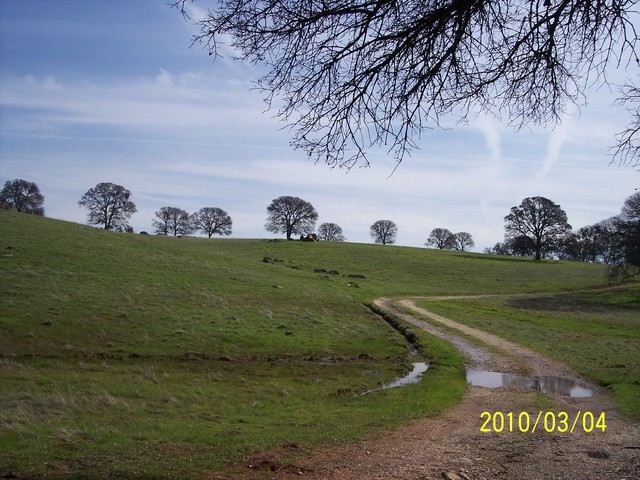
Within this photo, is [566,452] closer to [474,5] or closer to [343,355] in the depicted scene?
[474,5]

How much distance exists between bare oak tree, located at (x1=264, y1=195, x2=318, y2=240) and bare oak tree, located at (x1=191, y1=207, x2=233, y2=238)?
16.0 meters

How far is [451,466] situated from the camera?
24.4 ft

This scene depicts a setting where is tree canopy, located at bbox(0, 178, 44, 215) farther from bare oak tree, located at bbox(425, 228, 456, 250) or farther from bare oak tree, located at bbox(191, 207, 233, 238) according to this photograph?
bare oak tree, located at bbox(425, 228, 456, 250)

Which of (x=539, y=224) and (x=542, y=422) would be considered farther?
(x=539, y=224)

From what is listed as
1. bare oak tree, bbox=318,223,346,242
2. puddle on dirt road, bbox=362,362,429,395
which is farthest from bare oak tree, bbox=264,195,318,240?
puddle on dirt road, bbox=362,362,429,395

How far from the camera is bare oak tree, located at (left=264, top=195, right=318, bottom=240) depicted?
9606 cm

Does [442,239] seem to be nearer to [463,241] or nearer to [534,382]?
[463,241]

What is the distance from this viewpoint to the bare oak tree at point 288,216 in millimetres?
96062

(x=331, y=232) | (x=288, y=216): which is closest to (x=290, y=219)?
(x=288, y=216)

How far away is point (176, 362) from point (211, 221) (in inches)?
3622

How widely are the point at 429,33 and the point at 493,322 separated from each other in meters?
28.2

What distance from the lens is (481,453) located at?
317 inches

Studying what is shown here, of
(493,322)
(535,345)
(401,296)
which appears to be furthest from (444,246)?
(535,345)

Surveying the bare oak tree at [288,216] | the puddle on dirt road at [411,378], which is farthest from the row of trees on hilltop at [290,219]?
the puddle on dirt road at [411,378]
